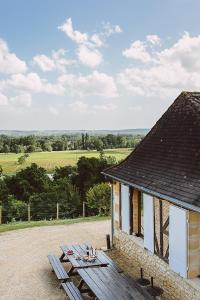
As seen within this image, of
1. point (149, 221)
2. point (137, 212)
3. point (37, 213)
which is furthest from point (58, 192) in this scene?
point (149, 221)

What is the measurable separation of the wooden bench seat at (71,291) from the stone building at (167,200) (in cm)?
226

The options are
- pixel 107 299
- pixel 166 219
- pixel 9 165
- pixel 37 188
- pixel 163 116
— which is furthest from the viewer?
pixel 9 165

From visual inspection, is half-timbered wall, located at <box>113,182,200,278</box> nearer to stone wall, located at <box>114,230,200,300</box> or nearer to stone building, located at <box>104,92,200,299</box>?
stone building, located at <box>104,92,200,299</box>

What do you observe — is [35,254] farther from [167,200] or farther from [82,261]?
[167,200]

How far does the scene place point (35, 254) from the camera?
1400cm

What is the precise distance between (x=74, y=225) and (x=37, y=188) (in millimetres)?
19956

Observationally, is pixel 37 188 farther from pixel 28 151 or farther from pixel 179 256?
pixel 28 151

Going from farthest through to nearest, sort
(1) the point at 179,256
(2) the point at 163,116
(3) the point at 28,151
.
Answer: (3) the point at 28,151 < (2) the point at 163,116 < (1) the point at 179,256

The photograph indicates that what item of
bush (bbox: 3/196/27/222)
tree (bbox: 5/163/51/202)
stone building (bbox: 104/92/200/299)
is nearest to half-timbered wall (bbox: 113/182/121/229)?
stone building (bbox: 104/92/200/299)

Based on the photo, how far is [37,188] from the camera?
1490 inches

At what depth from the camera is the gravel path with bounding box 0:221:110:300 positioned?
34.6ft

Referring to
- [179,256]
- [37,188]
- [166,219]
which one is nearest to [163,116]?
[166,219]

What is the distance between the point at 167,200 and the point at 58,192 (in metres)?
24.7

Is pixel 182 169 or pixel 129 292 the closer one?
pixel 129 292
